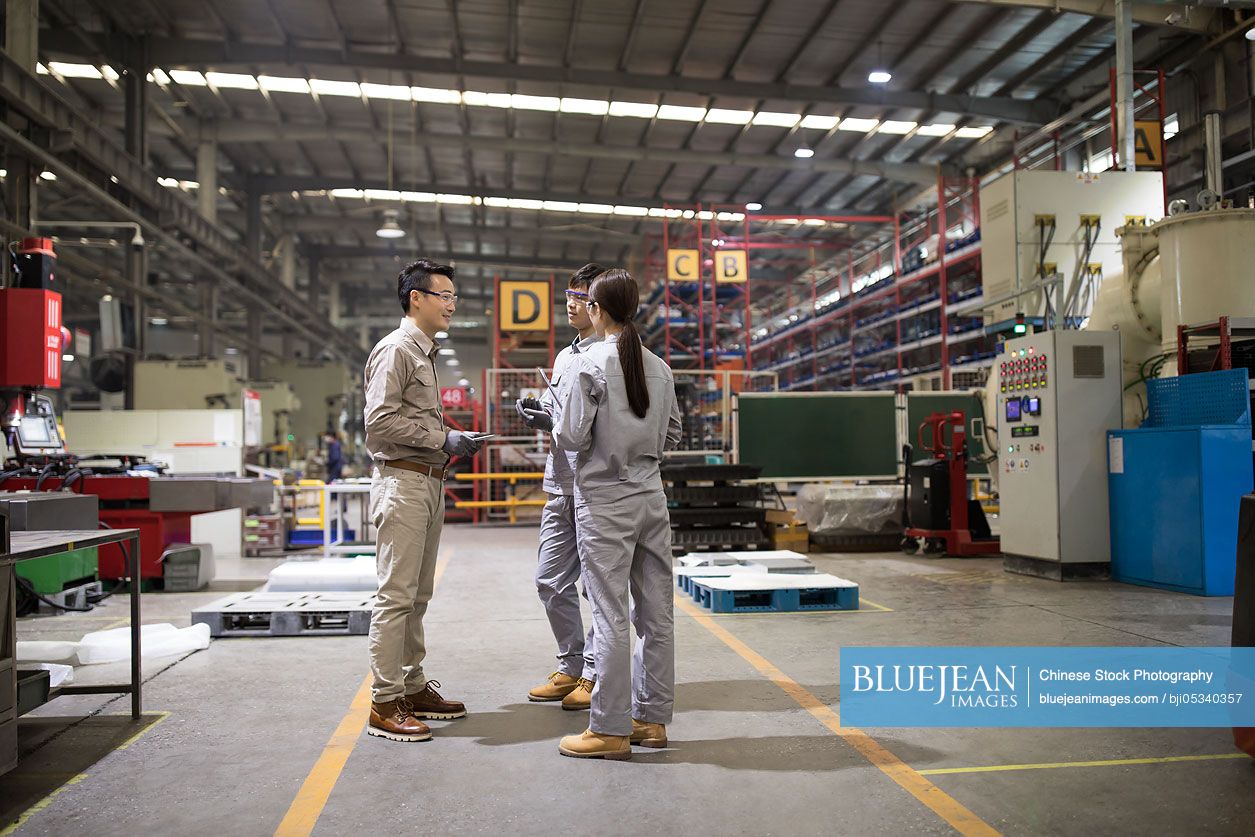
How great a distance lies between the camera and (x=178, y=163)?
19.3 m

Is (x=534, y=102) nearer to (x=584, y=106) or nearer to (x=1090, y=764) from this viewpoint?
(x=584, y=106)

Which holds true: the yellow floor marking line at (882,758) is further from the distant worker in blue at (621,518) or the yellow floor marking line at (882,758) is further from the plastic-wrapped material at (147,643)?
the plastic-wrapped material at (147,643)

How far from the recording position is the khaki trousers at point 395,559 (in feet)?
11.7

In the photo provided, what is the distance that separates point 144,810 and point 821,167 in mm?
17687

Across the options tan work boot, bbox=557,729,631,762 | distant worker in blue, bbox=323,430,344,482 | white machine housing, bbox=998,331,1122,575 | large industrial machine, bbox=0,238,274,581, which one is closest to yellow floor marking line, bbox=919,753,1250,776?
tan work boot, bbox=557,729,631,762

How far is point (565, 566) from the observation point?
161 inches

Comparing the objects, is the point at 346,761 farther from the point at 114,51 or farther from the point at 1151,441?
the point at 114,51

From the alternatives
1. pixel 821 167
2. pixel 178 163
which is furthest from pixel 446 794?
pixel 178 163

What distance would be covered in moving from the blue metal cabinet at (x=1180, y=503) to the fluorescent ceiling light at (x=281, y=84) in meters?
13.8

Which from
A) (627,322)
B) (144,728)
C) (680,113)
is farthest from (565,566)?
(680,113)

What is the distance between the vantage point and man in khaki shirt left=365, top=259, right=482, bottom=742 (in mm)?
3568

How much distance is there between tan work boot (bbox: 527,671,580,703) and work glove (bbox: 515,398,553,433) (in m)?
1.28

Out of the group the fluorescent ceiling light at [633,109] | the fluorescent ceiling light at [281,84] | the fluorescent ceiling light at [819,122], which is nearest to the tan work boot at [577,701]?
the fluorescent ceiling light at [633,109]

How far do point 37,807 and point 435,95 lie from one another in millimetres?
14326
